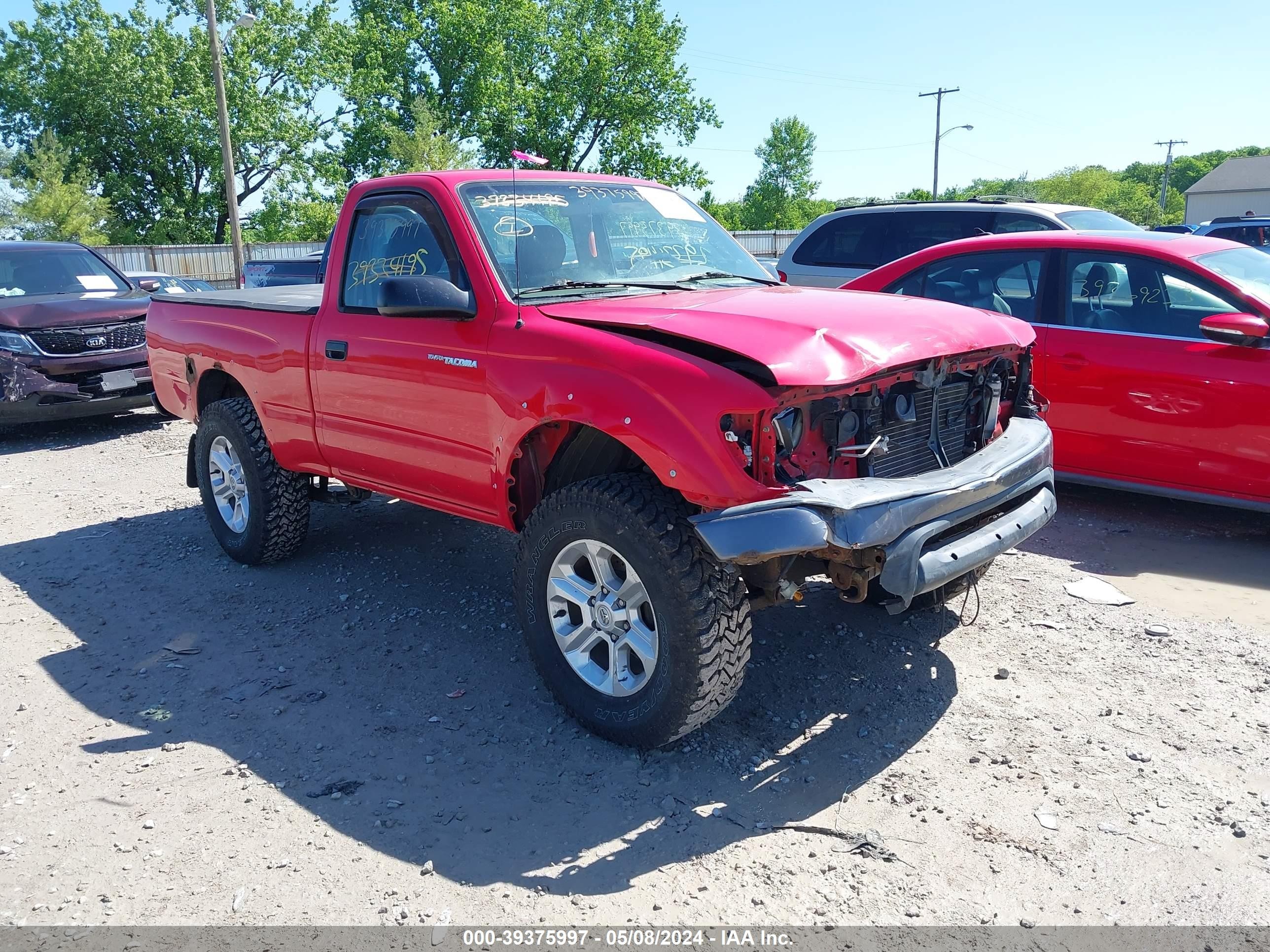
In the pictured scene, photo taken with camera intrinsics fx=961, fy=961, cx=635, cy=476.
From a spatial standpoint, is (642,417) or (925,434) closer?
(642,417)

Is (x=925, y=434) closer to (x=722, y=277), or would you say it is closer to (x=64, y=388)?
(x=722, y=277)

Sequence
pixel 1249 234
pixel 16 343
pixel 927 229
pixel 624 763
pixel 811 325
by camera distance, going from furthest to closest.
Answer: pixel 1249 234, pixel 927 229, pixel 16 343, pixel 624 763, pixel 811 325

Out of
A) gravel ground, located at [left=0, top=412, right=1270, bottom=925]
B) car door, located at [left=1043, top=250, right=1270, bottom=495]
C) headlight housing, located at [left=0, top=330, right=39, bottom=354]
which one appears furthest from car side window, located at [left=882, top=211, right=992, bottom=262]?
headlight housing, located at [left=0, top=330, right=39, bottom=354]

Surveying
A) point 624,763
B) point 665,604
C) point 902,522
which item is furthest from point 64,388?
point 902,522

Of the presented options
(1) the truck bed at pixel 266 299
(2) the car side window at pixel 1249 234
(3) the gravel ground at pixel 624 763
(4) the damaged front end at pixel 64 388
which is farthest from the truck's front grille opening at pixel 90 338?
(2) the car side window at pixel 1249 234

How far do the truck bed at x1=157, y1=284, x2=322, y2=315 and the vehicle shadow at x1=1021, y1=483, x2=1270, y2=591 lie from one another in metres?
4.37

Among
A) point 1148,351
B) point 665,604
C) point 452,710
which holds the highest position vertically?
point 1148,351

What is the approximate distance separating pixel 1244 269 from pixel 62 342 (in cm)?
1001

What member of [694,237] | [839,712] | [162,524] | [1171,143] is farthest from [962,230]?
[1171,143]

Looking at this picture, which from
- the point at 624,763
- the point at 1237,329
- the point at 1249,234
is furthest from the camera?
the point at 1249,234

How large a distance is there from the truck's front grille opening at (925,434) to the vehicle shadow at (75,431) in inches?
343

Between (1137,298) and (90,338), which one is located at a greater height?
(1137,298)

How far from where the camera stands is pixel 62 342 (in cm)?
942

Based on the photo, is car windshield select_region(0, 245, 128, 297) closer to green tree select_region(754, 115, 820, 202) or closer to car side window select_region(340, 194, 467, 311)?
car side window select_region(340, 194, 467, 311)
